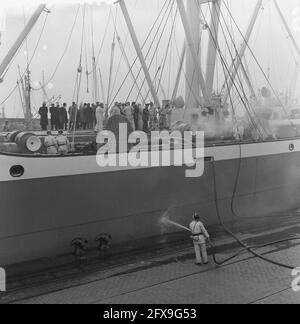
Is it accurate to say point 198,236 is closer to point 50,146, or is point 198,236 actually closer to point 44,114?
point 50,146

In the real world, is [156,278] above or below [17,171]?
below

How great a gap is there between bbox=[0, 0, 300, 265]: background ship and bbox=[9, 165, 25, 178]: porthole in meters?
0.02

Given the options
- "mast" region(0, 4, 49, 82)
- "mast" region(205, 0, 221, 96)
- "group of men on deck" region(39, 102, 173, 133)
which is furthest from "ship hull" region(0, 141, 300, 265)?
"mast" region(0, 4, 49, 82)

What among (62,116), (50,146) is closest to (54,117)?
(62,116)

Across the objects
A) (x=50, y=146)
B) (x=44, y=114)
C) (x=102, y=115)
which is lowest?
(x=50, y=146)

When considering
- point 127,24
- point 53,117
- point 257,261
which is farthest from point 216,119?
point 257,261

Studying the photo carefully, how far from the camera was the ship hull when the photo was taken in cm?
830

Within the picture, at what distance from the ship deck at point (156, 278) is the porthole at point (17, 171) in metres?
1.76

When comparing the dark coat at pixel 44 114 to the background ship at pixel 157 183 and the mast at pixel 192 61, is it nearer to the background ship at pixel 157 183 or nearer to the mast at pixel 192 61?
the background ship at pixel 157 183

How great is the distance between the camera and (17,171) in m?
8.23

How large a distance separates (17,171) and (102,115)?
3.79 metres

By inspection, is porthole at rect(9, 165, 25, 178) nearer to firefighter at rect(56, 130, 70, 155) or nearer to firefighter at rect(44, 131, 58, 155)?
firefighter at rect(44, 131, 58, 155)

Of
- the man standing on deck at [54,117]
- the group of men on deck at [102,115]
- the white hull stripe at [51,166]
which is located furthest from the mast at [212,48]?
the white hull stripe at [51,166]
